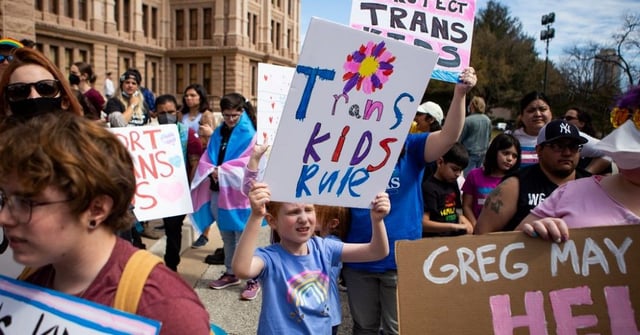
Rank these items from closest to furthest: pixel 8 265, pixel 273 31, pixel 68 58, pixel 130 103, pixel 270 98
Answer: pixel 8 265
pixel 270 98
pixel 130 103
pixel 68 58
pixel 273 31

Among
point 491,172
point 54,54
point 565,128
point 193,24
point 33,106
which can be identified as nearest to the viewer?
point 33,106

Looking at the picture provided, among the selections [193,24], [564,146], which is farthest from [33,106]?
[193,24]

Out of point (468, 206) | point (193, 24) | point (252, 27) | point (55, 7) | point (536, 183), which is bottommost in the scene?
point (468, 206)

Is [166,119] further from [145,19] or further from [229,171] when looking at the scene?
[145,19]

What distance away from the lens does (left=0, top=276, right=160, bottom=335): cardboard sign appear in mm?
1083

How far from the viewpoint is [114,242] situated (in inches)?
47.4

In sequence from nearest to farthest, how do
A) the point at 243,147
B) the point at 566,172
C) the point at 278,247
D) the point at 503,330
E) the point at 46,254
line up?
the point at 46,254
the point at 503,330
the point at 278,247
the point at 566,172
the point at 243,147

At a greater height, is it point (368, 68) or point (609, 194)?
point (368, 68)

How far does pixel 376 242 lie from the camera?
216cm

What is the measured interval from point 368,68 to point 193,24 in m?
42.3

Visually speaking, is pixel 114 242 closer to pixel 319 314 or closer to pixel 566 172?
pixel 319 314

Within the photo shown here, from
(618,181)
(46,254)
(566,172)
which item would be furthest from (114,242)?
(566,172)

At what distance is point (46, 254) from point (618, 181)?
2.01 metres

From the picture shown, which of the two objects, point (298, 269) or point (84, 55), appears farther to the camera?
point (84, 55)
